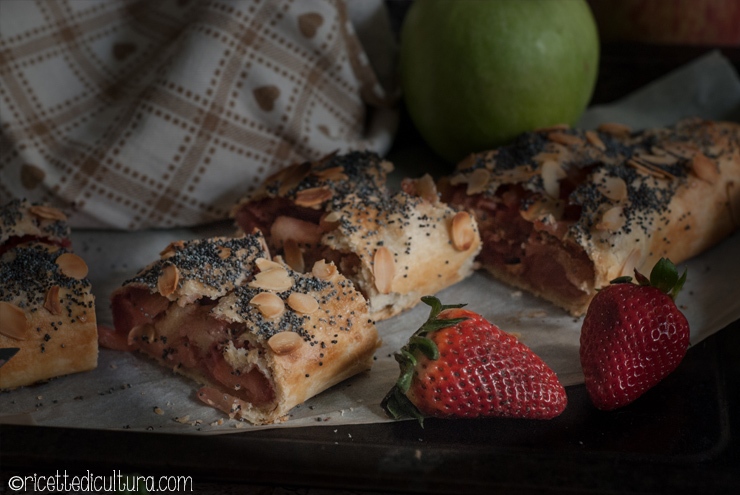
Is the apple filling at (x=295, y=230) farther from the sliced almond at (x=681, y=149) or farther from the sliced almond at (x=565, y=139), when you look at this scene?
the sliced almond at (x=681, y=149)

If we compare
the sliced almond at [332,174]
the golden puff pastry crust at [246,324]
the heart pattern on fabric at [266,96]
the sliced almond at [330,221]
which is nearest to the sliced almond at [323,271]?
the golden puff pastry crust at [246,324]

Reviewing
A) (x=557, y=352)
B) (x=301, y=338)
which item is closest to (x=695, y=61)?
(x=557, y=352)

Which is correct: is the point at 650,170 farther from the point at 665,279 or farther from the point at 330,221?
the point at 330,221

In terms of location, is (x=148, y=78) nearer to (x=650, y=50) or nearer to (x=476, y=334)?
(x=476, y=334)

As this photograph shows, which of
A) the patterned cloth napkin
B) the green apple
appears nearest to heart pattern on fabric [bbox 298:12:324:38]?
the patterned cloth napkin

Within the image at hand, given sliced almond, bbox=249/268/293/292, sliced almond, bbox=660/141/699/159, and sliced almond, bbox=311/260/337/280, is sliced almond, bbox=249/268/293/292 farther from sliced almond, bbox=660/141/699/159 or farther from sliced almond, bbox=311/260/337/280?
sliced almond, bbox=660/141/699/159

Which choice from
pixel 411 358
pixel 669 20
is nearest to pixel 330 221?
pixel 411 358
